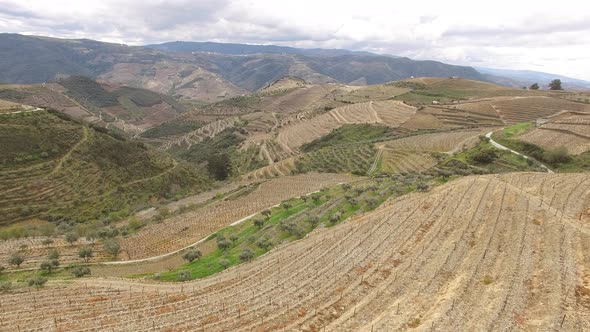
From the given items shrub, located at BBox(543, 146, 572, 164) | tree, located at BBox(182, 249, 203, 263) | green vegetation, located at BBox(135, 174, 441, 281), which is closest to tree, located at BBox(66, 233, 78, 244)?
green vegetation, located at BBox(135, 174, 441, 281)

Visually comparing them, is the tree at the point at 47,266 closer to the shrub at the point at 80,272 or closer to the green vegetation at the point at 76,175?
the shrub at the point at 80,272

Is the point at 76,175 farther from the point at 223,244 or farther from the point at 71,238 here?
the point at 223,244

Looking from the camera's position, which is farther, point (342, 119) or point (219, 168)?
point (342, 119)

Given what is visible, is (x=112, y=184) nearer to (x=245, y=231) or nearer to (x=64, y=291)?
(x=245, y=231)

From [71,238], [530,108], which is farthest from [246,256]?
[530,108]

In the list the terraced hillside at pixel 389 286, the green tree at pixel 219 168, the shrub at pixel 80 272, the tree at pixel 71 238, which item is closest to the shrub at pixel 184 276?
the terraced hillside at pixel 389 286

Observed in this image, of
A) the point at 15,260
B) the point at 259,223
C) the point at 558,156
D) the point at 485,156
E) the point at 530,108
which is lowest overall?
the point at 15,260

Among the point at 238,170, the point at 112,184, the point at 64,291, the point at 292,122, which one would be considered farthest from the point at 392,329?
the point at 292,122
